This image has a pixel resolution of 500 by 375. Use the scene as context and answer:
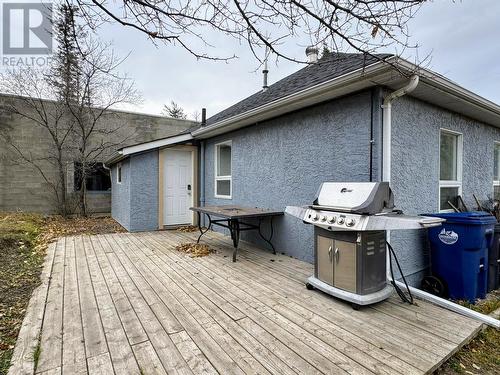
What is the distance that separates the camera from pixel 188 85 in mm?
6801

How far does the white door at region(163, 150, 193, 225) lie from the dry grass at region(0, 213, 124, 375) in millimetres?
1461

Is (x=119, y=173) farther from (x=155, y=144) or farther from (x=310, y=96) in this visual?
(x=310, y=96)

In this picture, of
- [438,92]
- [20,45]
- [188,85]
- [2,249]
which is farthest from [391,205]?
[2,249]

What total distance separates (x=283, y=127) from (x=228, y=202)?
258 cm

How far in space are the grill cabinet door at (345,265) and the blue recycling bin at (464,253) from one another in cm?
A: 154

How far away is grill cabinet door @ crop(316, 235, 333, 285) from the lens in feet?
9.91

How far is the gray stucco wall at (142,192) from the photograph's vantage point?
23.0 ft

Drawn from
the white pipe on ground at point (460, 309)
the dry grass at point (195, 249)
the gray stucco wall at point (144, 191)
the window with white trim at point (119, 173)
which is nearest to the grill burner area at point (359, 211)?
the white pipe on ground at point (460, 309)

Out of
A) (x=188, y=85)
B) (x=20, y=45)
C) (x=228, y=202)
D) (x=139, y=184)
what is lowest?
(x=228, y=202)

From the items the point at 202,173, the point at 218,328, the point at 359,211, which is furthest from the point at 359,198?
the point at 202,173

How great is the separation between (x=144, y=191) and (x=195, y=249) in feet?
9.26

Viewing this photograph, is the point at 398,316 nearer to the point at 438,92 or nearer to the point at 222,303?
the point at 222,303

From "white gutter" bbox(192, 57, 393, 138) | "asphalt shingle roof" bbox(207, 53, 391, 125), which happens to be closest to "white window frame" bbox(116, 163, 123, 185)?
"white gutter" bbox(192, 57, 393, 138)

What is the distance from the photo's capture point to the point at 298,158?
4.54m
